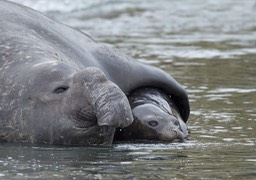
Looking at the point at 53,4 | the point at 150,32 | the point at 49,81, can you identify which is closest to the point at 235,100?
the point at 49,81

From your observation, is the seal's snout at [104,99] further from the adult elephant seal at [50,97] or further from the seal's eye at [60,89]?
the seal's eye at [60,89]

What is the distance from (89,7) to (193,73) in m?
11.1

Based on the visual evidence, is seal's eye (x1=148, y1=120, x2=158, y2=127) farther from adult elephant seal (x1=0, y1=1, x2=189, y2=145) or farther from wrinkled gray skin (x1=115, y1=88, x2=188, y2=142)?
adult elephant seal (x1=0, y1=1, x2=189, y2=145)

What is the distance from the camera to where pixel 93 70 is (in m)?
8.60

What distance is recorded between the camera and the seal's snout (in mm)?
8289

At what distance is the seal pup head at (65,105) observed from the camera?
27.9 feet

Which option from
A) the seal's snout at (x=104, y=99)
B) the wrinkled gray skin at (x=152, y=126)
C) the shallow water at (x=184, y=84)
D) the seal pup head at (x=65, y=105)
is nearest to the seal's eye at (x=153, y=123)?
the wrinkled gray skin at (x=152, y=126)

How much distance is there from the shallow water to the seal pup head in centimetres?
13

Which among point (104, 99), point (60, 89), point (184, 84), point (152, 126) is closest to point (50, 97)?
point (60, 89)

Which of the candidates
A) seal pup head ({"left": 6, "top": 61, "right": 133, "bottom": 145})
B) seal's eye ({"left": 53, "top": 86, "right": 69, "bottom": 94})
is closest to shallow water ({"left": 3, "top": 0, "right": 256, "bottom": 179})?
seal pup head ({"left": 6, "top": 61, "right": 133, "bottom": 145})

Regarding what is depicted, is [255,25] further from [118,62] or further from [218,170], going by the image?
[218,170]

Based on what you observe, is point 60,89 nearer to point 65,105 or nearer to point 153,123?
point 65,105

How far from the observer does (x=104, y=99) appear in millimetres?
8359

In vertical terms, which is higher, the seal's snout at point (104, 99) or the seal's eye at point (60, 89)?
the seal's eye at point (60, 89)
